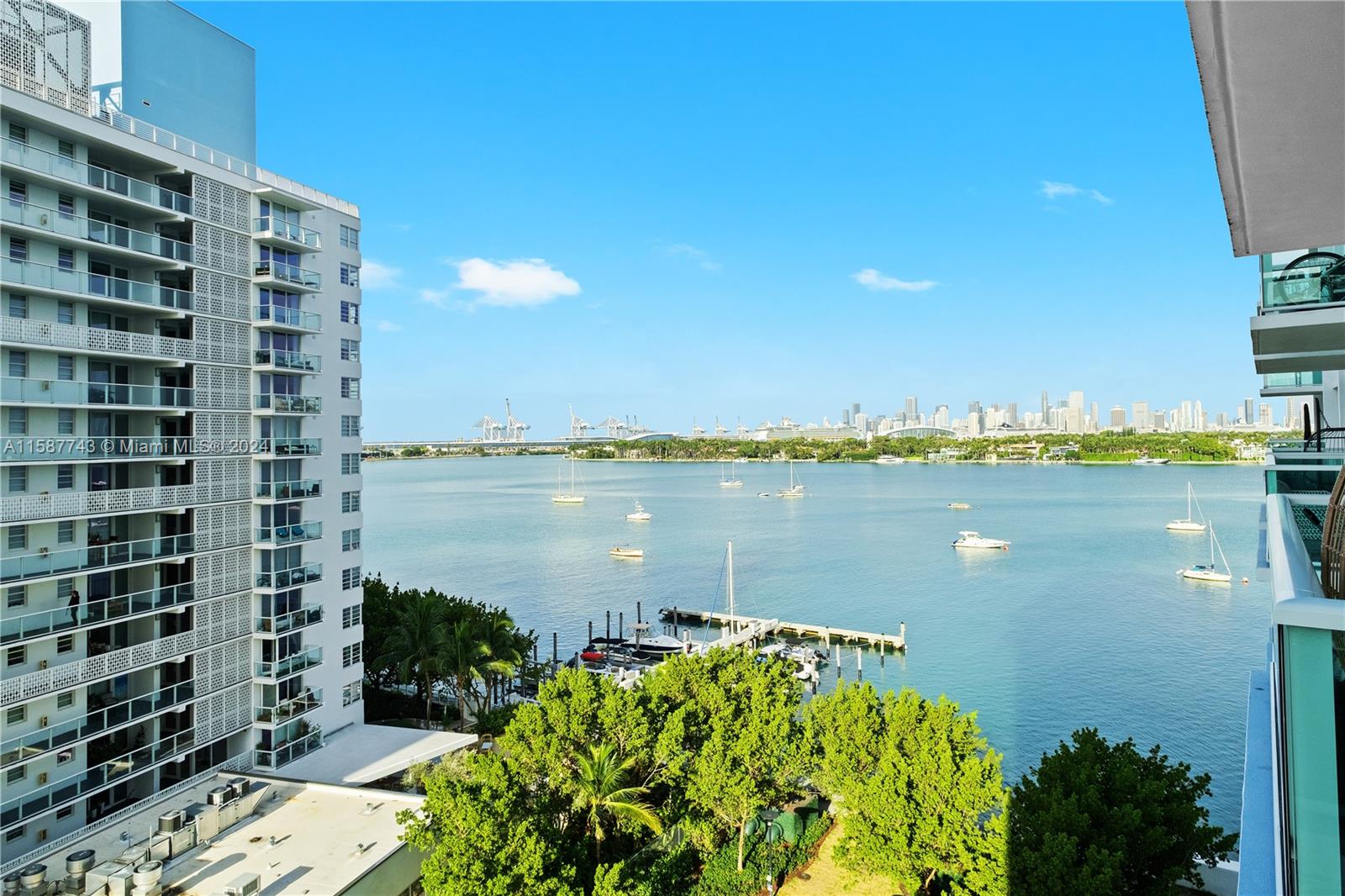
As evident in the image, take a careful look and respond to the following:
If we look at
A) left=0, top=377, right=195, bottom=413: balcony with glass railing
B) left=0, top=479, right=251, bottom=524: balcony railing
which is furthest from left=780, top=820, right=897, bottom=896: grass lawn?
left=0, top=377, right=195, bottom=413: balcony with glass railing

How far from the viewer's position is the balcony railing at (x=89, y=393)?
1197cm

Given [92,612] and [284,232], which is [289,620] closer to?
[92,612]

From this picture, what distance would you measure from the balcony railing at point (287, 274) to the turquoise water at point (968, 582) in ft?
55.3

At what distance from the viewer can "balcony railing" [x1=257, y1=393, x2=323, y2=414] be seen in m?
16.1

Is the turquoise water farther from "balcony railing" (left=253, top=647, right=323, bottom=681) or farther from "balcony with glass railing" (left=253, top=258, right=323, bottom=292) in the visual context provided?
"balcony with glass railing" (left=253, top=258, right=323, bottom=292)

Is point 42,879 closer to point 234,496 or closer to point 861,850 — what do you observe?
point 234,496

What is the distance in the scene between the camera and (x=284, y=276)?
16484 mm

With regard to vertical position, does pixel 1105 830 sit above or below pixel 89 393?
below

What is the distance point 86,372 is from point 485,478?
120m

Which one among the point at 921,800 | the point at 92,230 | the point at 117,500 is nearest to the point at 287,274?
the point at 92,230

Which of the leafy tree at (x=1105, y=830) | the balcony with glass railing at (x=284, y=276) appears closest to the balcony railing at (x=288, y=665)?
the balcony with glass railing at (x=284, y=276)

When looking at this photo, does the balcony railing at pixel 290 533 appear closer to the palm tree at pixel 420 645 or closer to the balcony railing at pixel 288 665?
the balcony railing at pixel 288 665

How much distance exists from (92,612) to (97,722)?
1750 mm

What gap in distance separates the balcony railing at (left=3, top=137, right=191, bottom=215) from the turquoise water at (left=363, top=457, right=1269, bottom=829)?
671 inches
